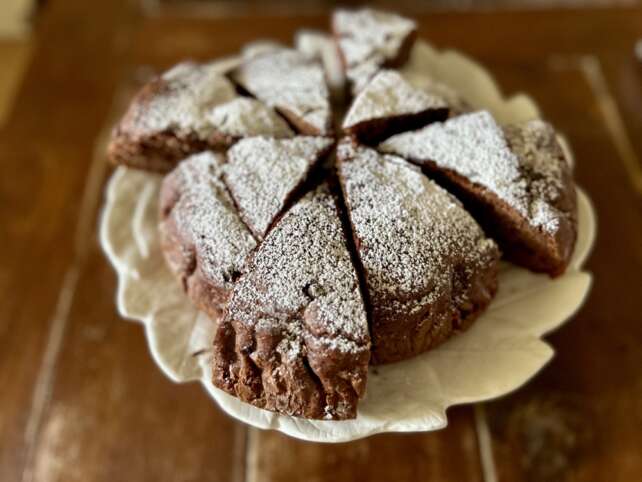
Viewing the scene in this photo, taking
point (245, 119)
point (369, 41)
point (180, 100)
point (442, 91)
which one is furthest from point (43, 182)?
point (442, 91)

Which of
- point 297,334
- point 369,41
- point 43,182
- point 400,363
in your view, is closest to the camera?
point 297,334

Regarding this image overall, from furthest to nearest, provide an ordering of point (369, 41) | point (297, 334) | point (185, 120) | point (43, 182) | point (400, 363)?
point (43, 182) → point (369, 41) → point (185, 120) → point (400, 363) → point (297, 334)

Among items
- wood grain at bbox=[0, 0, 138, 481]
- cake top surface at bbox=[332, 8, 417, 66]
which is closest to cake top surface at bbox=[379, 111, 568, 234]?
cake top surface at bbox=[332, 8, 417, 66]

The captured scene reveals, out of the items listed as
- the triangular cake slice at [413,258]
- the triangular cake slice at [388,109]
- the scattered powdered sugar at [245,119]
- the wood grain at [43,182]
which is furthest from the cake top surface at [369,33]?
the wood grain at [43,182]

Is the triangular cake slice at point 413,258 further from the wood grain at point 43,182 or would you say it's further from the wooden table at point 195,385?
the wood grain at point 43,182

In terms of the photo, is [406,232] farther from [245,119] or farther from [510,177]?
[245,119]

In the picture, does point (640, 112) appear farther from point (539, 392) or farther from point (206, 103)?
point (206, 103)

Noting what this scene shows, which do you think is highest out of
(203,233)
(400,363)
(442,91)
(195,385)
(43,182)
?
(442,91)

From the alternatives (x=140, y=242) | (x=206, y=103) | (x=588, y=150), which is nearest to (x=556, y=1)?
(x=588, y=150)
